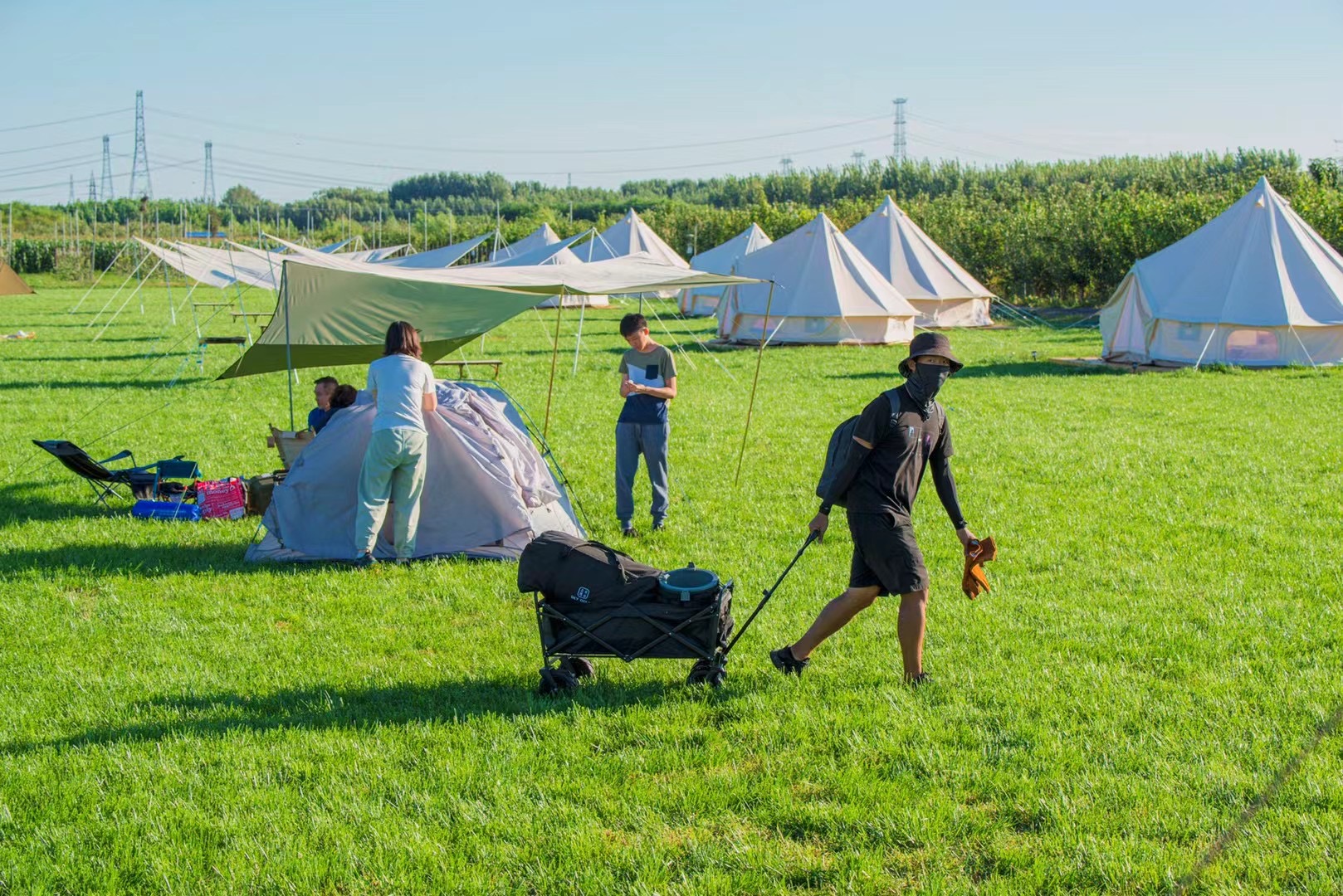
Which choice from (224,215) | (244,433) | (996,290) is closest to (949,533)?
(244,433)

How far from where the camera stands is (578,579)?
17.2ft

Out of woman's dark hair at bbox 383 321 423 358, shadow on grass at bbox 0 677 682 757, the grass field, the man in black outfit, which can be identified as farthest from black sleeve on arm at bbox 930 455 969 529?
woman's dark hair at bbox 383 321 423 358

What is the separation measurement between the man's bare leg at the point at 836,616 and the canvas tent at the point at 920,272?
24.2 metres

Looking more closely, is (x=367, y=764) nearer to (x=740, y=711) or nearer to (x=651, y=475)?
(x=740, y=711)

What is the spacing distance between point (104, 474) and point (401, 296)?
9.30 ft

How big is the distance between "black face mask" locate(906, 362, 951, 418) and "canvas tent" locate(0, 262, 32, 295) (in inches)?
1416

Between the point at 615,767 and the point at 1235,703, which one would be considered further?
the point at 1235,703

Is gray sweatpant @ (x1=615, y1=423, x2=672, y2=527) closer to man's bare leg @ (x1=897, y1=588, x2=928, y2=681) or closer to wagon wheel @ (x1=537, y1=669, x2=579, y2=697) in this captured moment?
wagon wheel @ (x1=537, y1=669, x2=579, y2=697)

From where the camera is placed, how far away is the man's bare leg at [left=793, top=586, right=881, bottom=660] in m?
5.21

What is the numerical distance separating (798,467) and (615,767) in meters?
6.63

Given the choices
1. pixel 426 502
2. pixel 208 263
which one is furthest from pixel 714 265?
pixel 426 502

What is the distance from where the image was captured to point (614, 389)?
55.2 ft

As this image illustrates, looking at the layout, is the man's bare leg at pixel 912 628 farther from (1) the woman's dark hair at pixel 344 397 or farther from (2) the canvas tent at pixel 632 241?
(2) the canvas tent at pixel 632 241

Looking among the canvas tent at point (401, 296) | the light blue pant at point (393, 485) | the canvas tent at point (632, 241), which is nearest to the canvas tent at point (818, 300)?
the canvas tent at point (632, 241)
